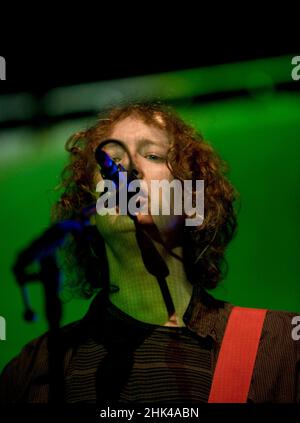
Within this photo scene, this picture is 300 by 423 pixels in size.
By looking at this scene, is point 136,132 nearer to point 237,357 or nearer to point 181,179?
point 181,179

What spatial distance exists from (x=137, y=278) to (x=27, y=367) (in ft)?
1.85

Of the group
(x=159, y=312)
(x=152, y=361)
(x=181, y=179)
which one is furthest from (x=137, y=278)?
(x=181, y=179)

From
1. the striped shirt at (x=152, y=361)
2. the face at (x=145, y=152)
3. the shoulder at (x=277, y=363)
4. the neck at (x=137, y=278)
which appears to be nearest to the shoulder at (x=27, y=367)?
the striped shirt at (x=152, y=361)

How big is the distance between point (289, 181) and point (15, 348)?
1396 mm

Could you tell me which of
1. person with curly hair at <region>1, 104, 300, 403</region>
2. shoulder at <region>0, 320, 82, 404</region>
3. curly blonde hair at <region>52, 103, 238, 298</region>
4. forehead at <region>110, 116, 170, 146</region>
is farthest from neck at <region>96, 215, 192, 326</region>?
forehead at <region>110, 116, 170, 146</region>

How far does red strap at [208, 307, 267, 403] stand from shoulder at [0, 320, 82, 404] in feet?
1.82

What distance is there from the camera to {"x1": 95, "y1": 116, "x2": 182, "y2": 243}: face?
1.86 metres

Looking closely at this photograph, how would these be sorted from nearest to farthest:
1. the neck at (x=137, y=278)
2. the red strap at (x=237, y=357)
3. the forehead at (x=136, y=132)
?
the red strap at (x=237, y=357), the neck at (x=137, y=278), the forehead at (x=136, y=132)

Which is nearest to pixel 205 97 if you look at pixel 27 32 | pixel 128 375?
pixel 27 32

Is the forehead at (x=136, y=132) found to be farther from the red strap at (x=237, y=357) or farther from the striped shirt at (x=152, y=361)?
the red strap at (x=237, y=357)

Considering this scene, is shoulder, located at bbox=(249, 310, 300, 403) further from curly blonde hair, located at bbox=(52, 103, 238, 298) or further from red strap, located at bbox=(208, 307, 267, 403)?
curly blonde hair, located at bbox=(52, 103, 238, 298)

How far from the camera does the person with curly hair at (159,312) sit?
1.68m

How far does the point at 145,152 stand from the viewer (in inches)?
75.7

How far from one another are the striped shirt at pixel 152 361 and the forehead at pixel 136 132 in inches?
24.3
